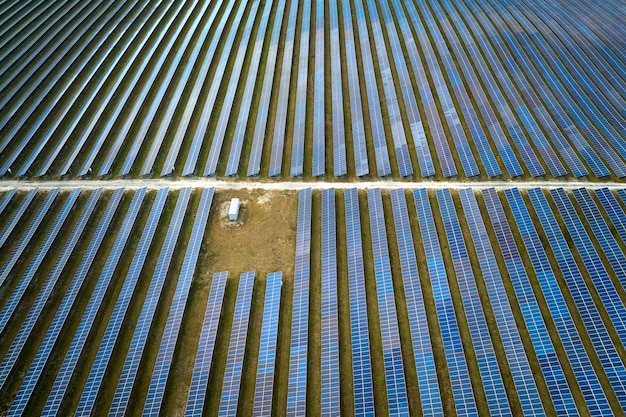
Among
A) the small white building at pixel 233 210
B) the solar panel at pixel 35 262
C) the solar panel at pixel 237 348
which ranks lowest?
the solar panel at pixel 237 348

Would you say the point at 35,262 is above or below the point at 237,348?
above

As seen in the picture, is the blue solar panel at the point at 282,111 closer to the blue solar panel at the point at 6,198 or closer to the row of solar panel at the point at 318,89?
the row of solar panel at the point at 318,89

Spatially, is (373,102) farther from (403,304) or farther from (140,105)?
(140,105)

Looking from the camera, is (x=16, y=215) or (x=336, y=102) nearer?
(x=16, y=215)

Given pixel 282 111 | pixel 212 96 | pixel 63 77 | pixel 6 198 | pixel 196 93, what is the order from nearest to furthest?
pixel 6 198, pixel 282 111, pixel 212 96, pixel 196 93, pixel 63 77

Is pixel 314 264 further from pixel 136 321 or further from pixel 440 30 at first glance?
pixel 440 30

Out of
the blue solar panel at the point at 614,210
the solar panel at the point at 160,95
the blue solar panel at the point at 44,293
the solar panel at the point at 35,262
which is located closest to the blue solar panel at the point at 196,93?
the solar panel at the point at 160,95

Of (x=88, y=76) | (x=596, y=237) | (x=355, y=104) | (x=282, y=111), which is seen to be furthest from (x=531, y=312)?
Answer: (x=88, y=76)

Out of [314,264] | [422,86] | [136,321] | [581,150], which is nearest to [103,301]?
[136,321]
